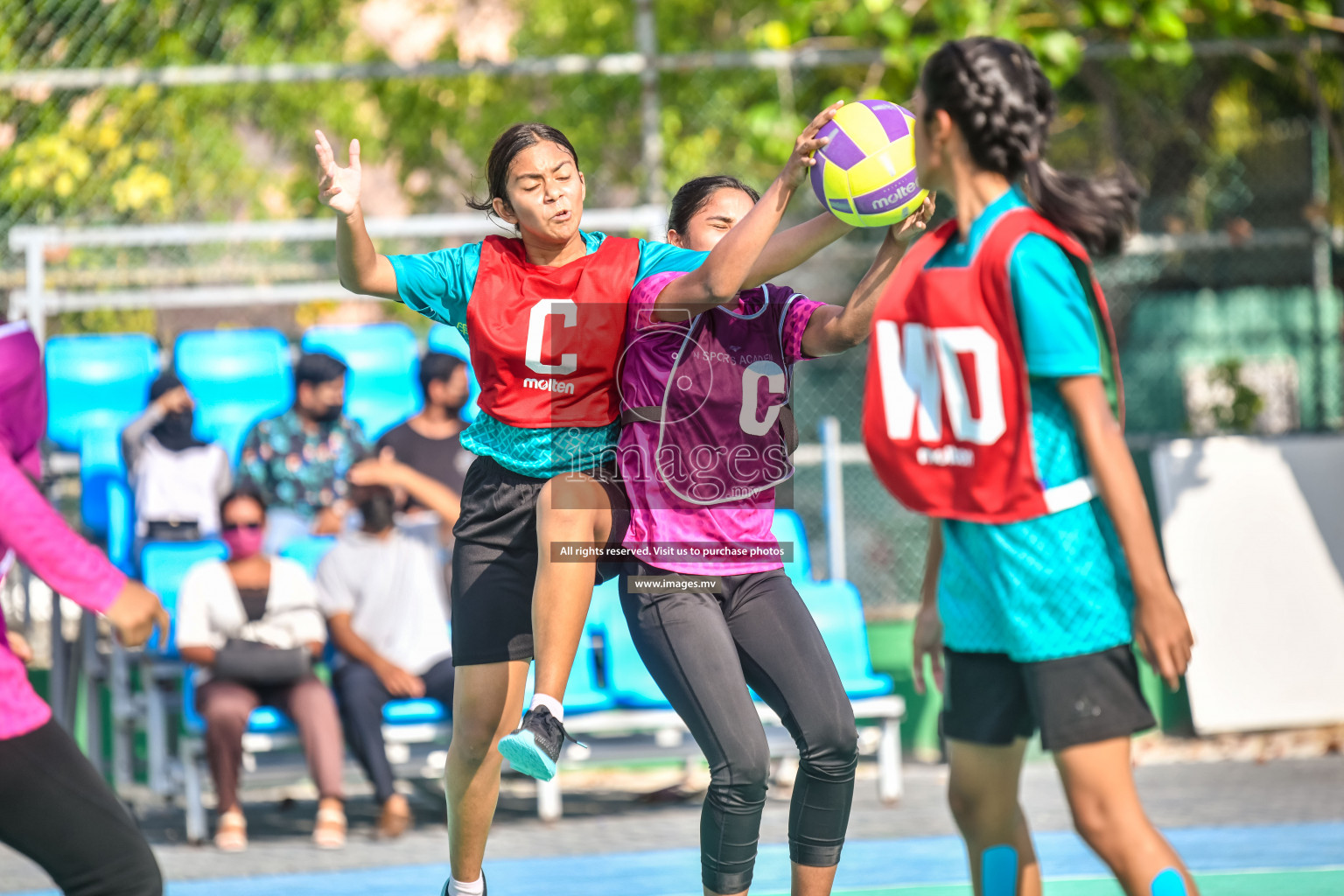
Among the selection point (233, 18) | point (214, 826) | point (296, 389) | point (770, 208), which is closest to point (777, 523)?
point (296, 389)

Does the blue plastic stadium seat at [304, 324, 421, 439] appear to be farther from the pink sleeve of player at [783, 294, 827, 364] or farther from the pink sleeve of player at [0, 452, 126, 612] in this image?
the pink sleeve of player at [0, 452, 126, 612]

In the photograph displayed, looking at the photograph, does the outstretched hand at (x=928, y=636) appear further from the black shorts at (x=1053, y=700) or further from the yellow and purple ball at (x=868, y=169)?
the yellow and purple ball at (x=868, y=169)

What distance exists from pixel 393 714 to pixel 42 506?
4033 millimetres

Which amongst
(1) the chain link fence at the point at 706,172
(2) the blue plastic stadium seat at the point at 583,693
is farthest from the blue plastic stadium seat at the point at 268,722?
(1) the chain link fence at the point at 706,172

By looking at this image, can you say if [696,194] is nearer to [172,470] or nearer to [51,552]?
[51,552]

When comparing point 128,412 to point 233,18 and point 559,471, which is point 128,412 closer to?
point 233,18

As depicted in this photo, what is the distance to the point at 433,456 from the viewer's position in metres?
7.31

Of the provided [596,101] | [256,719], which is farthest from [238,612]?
[596,101]

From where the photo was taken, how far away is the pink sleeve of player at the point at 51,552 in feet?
9.41

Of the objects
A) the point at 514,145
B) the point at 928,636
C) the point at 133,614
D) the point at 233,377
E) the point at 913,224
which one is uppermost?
the point at 514,145

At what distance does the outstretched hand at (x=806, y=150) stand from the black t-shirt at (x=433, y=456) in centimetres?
419

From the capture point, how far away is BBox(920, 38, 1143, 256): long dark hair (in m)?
2.75

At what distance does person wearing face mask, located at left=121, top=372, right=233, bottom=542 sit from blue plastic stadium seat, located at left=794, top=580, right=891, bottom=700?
9.87ft

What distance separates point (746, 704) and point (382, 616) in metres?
3.75
